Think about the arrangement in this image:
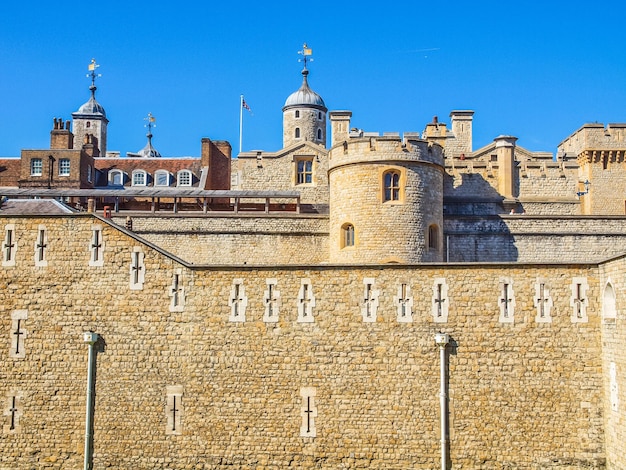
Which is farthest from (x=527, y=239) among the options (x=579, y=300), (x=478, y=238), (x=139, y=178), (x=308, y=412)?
(x=139, y=178)

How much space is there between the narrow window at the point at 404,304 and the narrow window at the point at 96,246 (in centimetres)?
870

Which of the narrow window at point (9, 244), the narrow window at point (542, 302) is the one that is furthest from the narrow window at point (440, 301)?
the narrow window at point (9, 244)

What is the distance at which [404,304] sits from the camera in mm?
22750

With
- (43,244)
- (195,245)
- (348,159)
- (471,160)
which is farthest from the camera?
(471,160)

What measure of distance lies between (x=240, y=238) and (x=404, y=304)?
492 inches

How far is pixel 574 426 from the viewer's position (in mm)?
21984

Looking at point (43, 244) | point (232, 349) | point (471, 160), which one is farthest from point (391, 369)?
point (471, 160)

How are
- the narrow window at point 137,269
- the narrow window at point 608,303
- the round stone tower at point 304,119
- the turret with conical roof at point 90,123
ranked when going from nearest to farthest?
the narrow window at point 608,303, the narrow window at point 137,269, the round stone tower at point 304,119, the turret with conical roof at point 90,123

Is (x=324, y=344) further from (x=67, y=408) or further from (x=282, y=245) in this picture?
(x=282, y=245)

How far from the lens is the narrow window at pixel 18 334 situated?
923 inches

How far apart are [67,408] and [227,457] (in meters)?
4.81

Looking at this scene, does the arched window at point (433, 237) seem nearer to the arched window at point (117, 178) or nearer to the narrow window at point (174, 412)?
the narrow window at point (174, 412)

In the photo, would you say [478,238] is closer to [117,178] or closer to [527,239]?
[527,239]

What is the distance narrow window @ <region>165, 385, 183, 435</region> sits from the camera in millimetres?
22875
